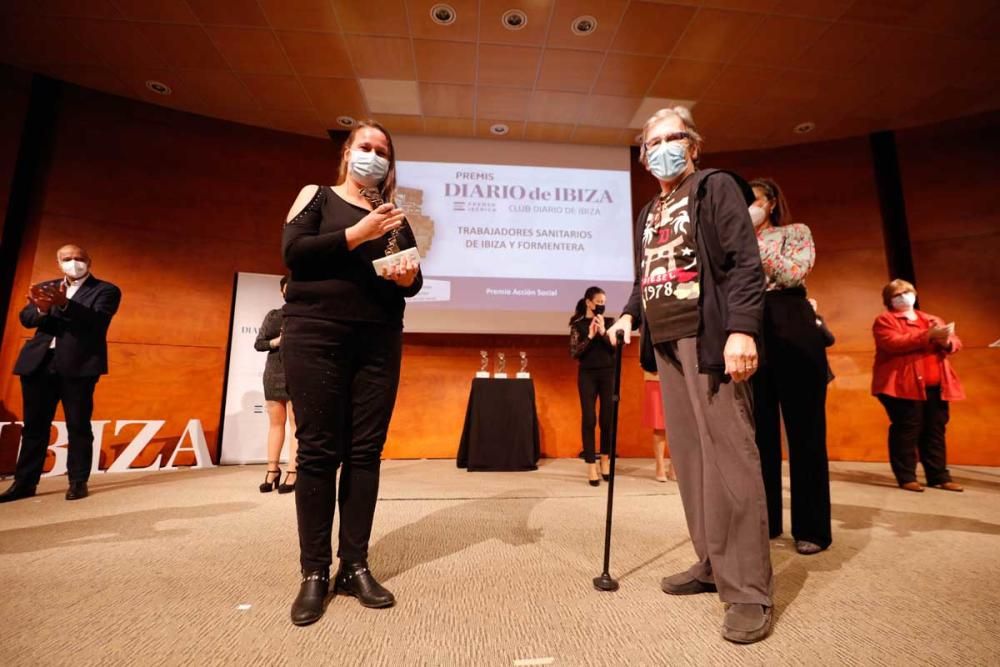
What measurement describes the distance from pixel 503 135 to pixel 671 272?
4327 mm

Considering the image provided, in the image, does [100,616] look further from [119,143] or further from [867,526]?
[119,143]

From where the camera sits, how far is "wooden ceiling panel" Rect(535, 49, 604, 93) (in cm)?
395

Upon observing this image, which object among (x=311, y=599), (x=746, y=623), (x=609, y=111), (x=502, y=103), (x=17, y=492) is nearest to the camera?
(x=746, y=623)

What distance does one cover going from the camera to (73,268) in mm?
2713

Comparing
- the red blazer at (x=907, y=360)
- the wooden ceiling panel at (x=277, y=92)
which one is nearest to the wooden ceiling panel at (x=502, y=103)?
the wooden ceiling panel at (x=277, y=92)

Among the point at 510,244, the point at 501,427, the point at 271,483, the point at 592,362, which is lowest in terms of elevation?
the point at 271,483

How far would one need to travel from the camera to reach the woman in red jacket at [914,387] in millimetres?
3021

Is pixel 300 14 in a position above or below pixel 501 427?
above

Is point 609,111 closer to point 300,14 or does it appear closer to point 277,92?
point 300,14

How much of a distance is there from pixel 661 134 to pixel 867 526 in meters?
2.04

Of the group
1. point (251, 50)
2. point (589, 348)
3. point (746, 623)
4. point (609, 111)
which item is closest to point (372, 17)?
point (251, 50)

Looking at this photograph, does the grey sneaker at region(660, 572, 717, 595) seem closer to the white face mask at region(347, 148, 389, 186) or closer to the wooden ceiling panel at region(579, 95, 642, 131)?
the white face mask at region(347, 148, 389, 186)

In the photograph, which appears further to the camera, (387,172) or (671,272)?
(387,172)

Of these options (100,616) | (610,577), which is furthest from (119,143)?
(610,577)
